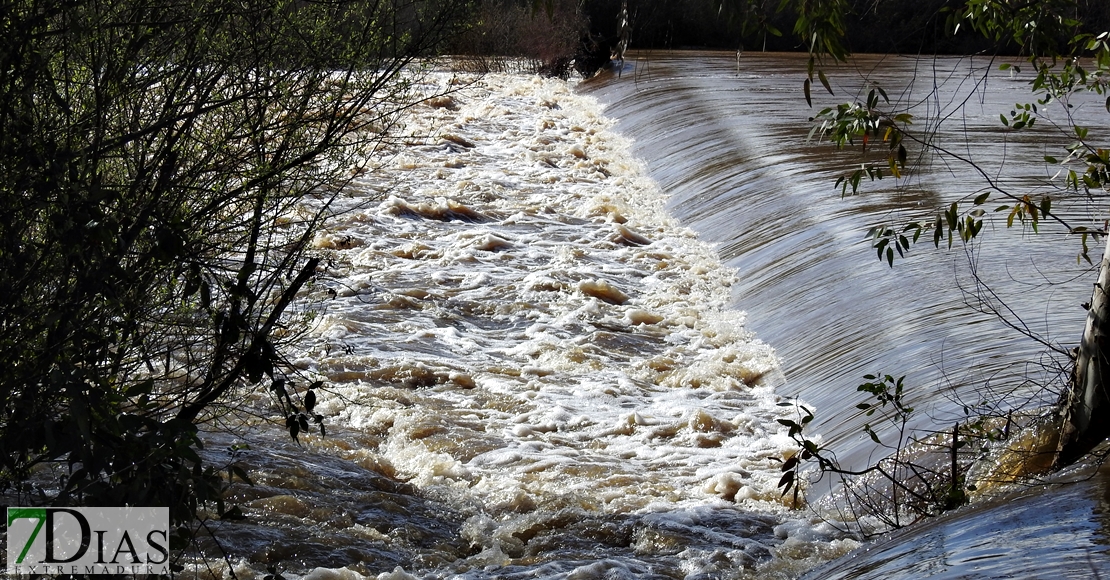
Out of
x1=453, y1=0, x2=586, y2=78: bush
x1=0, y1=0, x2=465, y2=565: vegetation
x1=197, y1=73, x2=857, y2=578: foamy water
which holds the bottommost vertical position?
x1=197, y1=73, x2=857, y2=578: foamy water

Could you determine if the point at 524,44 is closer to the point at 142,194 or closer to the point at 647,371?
the point at 647,371

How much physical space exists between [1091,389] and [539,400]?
11.6 feet

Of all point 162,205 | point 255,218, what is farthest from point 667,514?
point 162,205

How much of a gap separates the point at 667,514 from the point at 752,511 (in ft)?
1.51

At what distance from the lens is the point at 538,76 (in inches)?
937

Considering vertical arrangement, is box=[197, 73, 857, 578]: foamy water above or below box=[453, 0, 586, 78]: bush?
below

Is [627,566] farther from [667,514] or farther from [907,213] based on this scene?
[907,213]

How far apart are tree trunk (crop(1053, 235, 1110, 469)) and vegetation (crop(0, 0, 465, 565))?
3.24 meters

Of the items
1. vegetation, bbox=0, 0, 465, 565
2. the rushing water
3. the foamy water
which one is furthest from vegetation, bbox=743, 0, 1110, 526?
vegetation, bbox=0, 0, 465, 565

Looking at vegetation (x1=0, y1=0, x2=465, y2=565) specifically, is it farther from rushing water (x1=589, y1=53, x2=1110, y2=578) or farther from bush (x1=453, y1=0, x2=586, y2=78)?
bush (x1=453, y1=0, x2=586, y2=78)

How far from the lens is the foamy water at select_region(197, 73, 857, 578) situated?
17.1 feet

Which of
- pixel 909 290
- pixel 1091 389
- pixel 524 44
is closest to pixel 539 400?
pixel 909 290

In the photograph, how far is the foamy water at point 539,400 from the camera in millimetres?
5215

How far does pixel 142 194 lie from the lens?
3.57m
